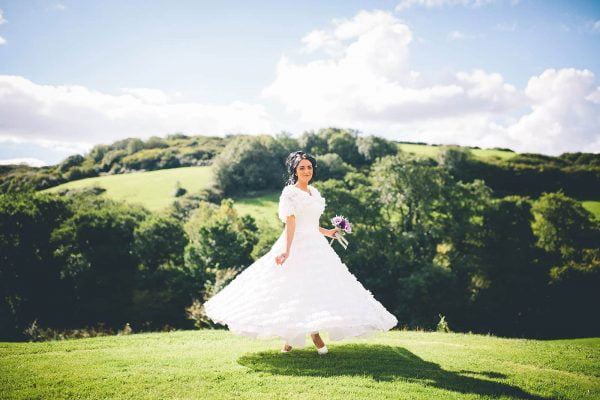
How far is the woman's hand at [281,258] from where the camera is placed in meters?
6.91

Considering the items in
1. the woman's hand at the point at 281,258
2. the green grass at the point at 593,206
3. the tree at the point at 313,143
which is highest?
the tree at the point at 313,143

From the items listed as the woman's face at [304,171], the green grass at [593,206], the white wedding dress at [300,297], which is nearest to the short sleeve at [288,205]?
the white wedding dress at [300,297]

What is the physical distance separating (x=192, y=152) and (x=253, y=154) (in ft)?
86.3

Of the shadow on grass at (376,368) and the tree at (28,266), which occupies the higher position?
the shadow on grass at (376,368)

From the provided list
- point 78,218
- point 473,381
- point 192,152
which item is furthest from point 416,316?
point 192,152

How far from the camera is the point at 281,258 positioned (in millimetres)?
6938

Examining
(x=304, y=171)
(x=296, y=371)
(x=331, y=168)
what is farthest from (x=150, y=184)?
(x=296, y=371)

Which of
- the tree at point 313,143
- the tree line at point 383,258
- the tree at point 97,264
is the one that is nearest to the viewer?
the tree at point 97,264

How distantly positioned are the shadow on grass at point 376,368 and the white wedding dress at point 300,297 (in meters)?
0.52

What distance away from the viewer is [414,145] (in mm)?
84500

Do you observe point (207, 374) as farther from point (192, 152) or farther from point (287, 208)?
point (192, 152)

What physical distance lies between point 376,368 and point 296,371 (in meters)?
1.48

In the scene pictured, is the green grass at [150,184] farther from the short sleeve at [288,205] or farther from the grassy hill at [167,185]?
the short sleeve at [288,205]

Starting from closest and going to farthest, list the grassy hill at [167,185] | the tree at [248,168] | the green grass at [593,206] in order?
Answer: the green grass at [593,206] < the grassy hill at [167,185] < the tree at [248,168]
